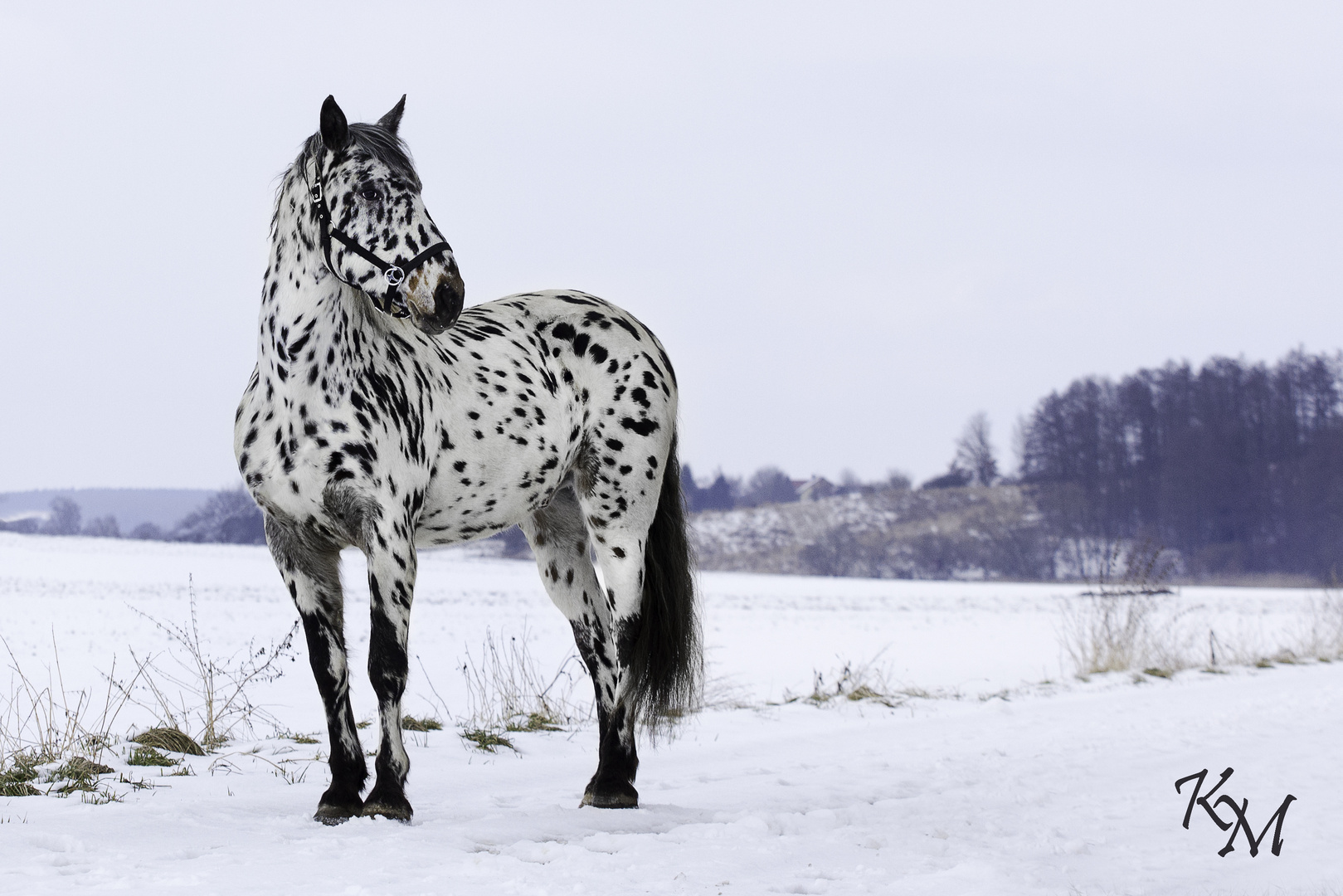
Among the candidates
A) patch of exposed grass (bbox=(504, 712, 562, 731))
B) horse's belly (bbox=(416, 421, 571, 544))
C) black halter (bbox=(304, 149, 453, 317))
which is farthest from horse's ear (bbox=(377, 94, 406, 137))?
patch of exposed grass (bbox=(504, 712, 562, 731))

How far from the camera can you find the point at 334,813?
4.06 m

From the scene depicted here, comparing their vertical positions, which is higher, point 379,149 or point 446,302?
point 379,149

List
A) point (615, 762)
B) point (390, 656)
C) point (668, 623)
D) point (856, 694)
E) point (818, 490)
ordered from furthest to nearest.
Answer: point (818, 490), point (856, 694), point (668, 623), point (615, 762), point (390, 656)

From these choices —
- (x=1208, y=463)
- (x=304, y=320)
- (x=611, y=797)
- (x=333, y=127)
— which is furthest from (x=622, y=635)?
(x=1208, y=463)

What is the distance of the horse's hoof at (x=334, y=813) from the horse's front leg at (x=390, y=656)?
0.05 metres

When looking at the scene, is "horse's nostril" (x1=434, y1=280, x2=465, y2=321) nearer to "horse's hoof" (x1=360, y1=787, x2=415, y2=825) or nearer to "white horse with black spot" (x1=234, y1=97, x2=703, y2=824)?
"white horse with black spot" (x1=234, y1=97, x2=703, y2=824)

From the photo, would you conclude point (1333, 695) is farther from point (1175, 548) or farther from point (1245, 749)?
point (1175, 548)

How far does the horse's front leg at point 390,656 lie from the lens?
3955 millimetres

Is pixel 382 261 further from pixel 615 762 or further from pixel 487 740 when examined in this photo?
pixel 487 740

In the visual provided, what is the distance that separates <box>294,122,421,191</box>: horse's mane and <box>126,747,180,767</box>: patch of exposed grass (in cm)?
301

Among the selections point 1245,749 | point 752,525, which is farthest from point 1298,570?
point 1245,749

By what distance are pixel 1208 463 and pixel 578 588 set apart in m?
73.1

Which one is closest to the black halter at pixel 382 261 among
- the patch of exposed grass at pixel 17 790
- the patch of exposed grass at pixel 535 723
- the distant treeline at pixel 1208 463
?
the patch of exposed grass at pixel 17 790

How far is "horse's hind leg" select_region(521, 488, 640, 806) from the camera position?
5.00 metres
